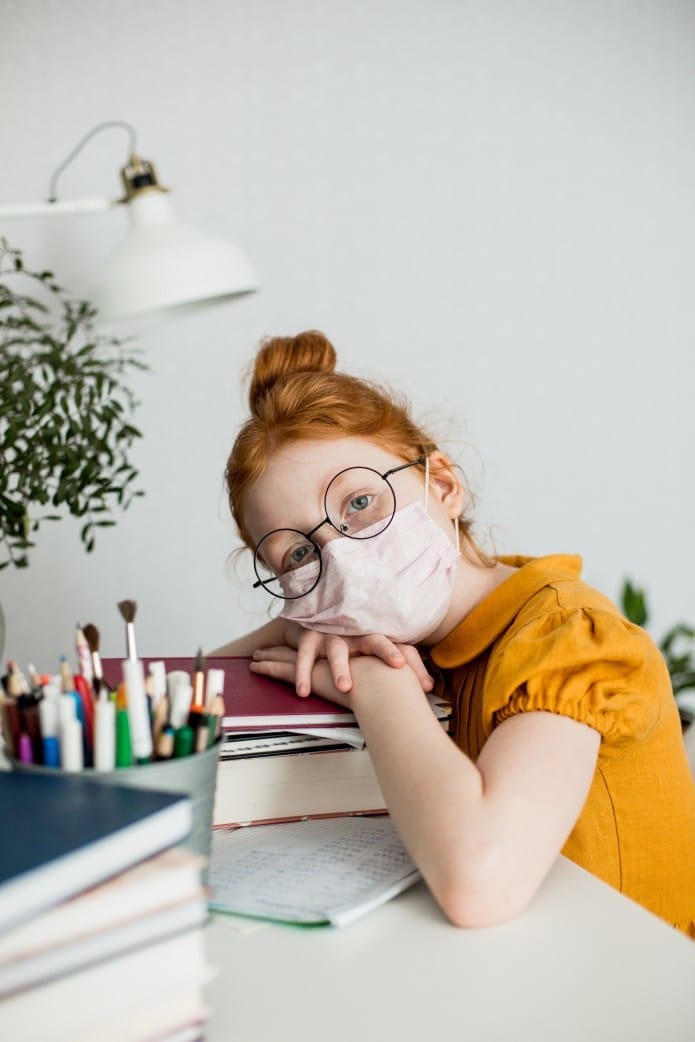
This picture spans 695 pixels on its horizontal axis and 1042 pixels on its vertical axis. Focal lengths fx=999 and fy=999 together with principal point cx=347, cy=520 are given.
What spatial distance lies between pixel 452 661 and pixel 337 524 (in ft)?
0.67

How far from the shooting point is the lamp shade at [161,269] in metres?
0.85

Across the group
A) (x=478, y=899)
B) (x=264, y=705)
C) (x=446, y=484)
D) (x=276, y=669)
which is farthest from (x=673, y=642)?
(x=478, y=899)

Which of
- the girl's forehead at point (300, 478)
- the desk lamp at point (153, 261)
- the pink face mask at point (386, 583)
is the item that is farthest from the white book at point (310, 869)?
the desk lamp at point (153, 261)

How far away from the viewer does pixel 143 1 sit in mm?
2082

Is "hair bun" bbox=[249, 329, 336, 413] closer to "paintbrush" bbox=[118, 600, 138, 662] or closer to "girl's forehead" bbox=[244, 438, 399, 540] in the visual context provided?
"girl's forehead" bbox=[244, 438, 399, 540]

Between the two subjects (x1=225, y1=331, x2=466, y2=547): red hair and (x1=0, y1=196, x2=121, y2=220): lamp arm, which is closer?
(x1=0, y1=196, x2=121, y2=220): lamp arm

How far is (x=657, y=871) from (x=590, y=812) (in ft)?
0.34

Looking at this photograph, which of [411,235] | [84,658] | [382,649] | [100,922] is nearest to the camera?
[100,922]

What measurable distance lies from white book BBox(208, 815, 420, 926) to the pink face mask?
0.23 metres

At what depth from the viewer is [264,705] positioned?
93 cm

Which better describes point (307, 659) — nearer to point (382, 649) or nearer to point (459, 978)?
point (382, 649)

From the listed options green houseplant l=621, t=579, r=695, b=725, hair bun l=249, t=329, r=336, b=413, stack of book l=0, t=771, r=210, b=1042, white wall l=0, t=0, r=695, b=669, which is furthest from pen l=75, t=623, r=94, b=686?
green houseplant l=621, t=579, r=695, b=725

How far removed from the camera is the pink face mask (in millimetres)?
1071

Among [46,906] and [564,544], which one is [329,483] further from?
[564,544]
